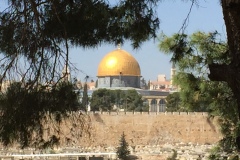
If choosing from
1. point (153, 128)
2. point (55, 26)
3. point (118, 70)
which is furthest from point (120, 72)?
point (55, 26)

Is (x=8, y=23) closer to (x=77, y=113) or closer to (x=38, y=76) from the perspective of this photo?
(x=38, y=76)

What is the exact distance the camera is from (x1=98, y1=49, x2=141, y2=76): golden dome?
136ft

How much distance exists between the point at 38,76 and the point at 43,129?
352 millimetres

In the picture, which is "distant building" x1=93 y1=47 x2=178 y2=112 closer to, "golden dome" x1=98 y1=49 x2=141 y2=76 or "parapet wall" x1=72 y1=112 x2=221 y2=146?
"golden dome" x1=98 y1=49 x2=141 y2=76

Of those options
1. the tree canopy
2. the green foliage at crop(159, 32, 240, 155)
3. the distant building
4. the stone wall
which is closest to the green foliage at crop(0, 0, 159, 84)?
the tree canopy

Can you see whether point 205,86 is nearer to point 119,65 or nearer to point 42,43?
point 42,43

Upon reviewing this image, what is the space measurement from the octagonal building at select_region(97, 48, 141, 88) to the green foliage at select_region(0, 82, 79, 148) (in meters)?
37.2

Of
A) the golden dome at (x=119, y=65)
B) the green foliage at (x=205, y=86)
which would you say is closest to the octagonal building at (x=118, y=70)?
the golden dome at (x=119, y=65)

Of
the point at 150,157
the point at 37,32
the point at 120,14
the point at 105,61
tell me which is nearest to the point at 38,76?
the point at 37,32

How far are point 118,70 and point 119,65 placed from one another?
391 mm

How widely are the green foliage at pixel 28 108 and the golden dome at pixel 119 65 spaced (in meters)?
37.4

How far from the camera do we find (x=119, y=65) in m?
41.8

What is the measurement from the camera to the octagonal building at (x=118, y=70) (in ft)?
136

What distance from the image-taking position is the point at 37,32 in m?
3.82
